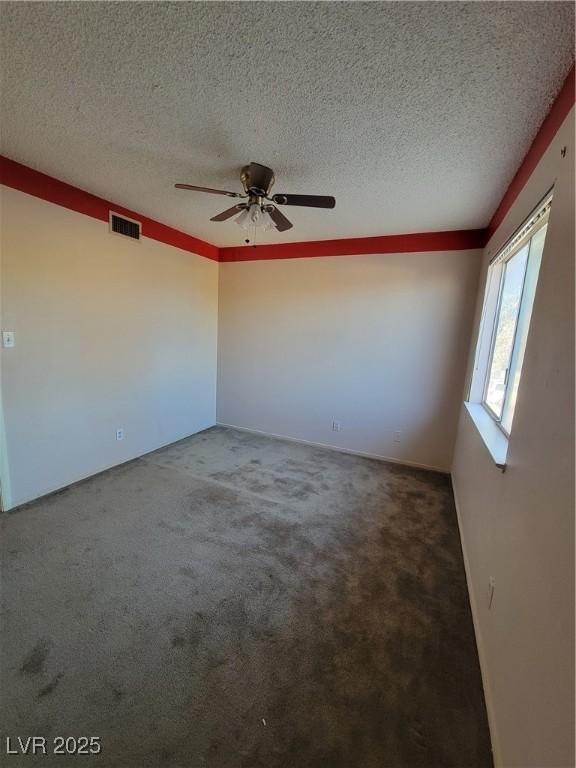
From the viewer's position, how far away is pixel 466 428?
2717mm

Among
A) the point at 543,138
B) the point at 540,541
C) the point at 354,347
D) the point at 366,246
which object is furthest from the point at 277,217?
the point at 540,541

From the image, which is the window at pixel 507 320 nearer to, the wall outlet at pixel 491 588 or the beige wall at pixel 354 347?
the beige wall at pixel 354 347

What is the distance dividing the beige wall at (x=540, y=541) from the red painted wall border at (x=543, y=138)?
0.08m

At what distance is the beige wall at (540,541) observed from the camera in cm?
79

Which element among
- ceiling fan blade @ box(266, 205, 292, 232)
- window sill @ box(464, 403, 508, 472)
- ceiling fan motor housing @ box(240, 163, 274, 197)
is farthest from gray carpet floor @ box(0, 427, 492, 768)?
ceiling fan motor housing @ box(240, 163, 274, 197)

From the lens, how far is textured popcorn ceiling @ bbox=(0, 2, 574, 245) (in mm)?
1048

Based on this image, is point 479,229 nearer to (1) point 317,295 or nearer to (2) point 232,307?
(1) point 317,295


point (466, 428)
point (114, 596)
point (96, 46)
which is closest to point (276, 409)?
point (466, 428)

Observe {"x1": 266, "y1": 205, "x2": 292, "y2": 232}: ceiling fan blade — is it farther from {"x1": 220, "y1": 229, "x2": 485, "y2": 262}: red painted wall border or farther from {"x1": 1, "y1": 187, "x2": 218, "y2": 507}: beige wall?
{"x1": 1, "y1": 187, "x2": 218, "y2": 507}: beige wall

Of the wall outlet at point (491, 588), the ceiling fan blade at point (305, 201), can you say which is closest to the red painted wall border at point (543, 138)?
the ceiling fan blade at point (305, 201)

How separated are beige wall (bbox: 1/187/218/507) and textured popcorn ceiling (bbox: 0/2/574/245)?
53 centimetres

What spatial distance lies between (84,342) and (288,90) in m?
2.45

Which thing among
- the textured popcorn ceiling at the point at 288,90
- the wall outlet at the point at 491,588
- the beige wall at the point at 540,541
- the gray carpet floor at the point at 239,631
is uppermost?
→ the textured popcorn ceiling at the point at 288,90

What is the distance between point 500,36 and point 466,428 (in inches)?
96.3
